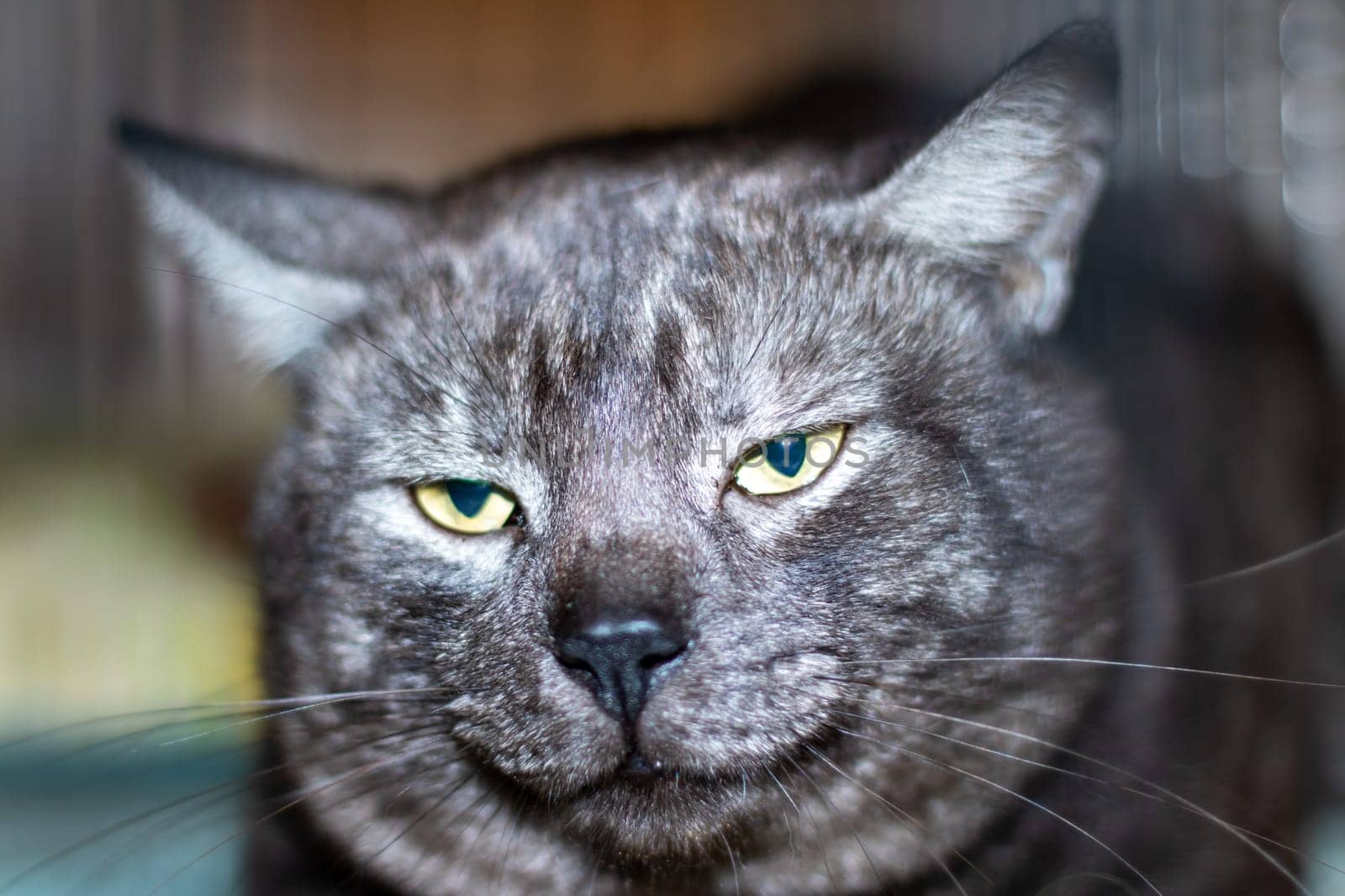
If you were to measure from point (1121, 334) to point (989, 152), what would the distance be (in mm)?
469

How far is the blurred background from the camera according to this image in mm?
1377

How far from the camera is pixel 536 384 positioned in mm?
998

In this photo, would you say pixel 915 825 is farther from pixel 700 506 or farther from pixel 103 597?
pixel 103 597

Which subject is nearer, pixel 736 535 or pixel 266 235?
pixel 736 535

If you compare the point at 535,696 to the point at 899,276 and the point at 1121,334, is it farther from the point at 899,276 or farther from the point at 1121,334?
the point at 1121,334

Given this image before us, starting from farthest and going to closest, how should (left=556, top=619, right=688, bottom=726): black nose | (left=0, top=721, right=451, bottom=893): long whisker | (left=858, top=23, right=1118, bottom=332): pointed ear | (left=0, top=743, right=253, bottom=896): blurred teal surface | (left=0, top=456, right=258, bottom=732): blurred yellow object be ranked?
(left=0, top=456, right=258, bottom=732): blurred yellow object → (left=0, top=743, right=253, bottom=896): blurred teal surface → (left=0, top=721, right=451, bottom=893): long whisker → (left=858, top=23, right=1118, bottom=332): pointed ear → (left=556, top=619, right=688, bottom=726): black nose

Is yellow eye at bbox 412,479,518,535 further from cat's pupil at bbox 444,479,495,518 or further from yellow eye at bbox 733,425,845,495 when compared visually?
yellow eye at bbox 733,425,845,495

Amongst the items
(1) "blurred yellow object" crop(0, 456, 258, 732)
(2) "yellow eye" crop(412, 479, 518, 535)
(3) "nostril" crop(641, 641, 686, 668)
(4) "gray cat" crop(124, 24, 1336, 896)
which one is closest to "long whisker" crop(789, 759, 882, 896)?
(4) "gray cat" crop(124, 24, 1336, 896)

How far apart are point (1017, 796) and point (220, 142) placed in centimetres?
141

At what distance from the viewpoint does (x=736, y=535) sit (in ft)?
3.09

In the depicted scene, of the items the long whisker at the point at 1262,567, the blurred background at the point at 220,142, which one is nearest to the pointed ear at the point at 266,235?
the blurred background at the point at 220,142

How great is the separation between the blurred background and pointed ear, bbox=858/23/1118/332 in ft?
0.56

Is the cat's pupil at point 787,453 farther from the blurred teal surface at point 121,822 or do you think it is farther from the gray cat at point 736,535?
the blurred teal surface at point 121,822

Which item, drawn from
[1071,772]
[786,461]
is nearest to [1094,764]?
[1071,772]
